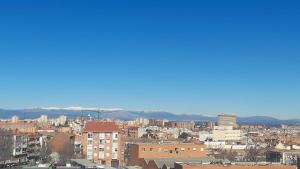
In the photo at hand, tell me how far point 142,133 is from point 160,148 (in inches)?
2961

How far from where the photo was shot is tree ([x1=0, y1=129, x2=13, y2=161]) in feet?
267

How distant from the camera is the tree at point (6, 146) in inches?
3201

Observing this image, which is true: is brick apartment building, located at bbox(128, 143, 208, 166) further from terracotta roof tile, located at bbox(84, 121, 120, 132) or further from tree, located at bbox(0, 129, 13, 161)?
tree, located at bbox(0, 129, 13, 161)

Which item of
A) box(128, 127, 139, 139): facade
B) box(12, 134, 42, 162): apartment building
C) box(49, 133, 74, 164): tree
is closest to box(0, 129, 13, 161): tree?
box(12, 134, 42, 162): apartment building

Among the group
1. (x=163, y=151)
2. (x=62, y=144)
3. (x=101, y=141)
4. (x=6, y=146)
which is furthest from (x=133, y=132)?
(x=163, y=151)

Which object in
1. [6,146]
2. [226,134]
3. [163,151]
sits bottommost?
[6,146]

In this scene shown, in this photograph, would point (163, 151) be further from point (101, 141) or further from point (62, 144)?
point (62, 144)

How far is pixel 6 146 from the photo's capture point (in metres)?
83.9

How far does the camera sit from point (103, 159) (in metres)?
73.3

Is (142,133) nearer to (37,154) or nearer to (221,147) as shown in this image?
(221,147)

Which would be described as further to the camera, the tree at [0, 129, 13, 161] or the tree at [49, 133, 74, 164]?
the tree at [49, 133, 74, 164]

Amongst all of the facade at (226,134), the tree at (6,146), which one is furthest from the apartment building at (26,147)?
the facade at (226,134)

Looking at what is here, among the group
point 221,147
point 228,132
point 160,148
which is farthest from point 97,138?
point 228,132

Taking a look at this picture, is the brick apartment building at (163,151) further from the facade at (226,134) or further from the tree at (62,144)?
the facade at (226,134)
